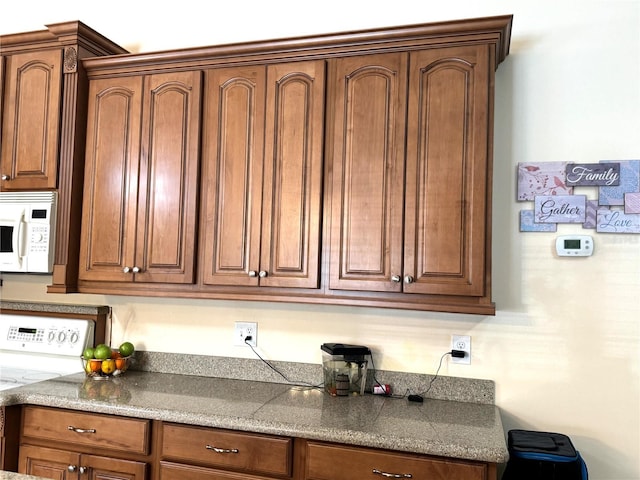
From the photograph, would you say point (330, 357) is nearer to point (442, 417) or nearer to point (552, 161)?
point (442, 417)

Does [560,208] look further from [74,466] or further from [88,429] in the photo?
[74,466]

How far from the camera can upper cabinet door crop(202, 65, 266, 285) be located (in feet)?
7.34

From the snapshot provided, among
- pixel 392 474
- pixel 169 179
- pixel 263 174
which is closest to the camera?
pixel 392 474

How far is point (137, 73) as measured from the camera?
245cm

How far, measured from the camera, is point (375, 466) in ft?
5.81

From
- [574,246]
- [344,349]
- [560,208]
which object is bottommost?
[344,349]

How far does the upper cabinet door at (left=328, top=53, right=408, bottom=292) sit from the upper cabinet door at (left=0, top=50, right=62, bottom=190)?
137cm

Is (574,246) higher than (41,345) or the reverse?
higher

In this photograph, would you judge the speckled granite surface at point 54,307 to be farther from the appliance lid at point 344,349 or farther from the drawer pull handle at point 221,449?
the appliance lid at point 344,349

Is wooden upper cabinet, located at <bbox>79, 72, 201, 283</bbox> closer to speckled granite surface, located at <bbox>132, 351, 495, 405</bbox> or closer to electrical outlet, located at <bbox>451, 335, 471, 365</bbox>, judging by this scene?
speckled granite surface, located at <bbox>132, 351, 495, 405</bbox>

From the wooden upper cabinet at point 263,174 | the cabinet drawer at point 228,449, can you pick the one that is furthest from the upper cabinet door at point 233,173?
the cabinet drawer at point 228,449

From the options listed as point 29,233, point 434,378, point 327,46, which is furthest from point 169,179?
point 434,378

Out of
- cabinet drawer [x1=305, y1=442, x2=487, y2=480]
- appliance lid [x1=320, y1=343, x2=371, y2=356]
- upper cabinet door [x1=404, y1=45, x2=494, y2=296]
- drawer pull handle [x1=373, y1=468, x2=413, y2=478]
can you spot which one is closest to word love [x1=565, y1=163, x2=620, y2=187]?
upper cabinet door [x1=404, y1=45, x2=494, y2=296]

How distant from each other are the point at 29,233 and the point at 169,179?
74cm
